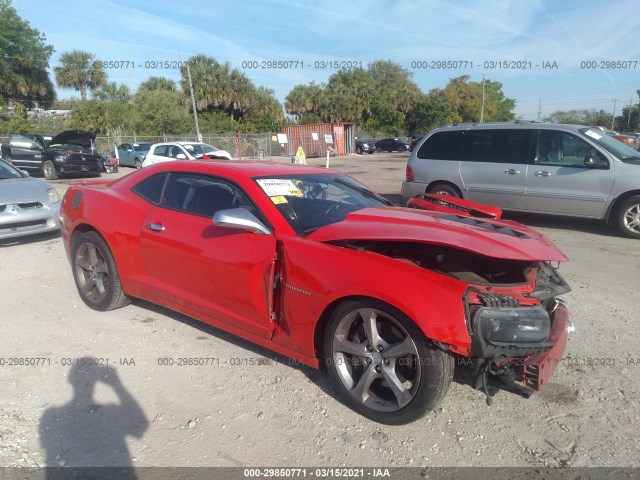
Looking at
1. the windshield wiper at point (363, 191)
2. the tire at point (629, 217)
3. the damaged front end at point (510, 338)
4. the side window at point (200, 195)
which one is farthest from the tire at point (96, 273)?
the tire at point (629, 217)

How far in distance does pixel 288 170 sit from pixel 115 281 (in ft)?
6.13

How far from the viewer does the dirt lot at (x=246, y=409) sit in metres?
2.62

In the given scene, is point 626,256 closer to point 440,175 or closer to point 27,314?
point 440,175

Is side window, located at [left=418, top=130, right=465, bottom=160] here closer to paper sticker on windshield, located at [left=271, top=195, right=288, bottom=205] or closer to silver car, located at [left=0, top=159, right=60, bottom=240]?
paper sticker on windshield, located at [left=271, top=195, right=288, bottom=205]

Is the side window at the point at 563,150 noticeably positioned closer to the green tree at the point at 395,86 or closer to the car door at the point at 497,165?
the car door at the point at 497,165

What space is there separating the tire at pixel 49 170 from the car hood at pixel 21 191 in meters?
11.1

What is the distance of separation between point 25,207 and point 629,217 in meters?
9.11

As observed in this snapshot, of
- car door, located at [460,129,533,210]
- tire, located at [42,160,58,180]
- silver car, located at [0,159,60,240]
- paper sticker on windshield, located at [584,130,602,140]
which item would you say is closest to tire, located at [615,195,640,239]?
paper sticker on windshield, located at [584,130,602,140]

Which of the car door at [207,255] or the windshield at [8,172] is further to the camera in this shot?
the windshield at [8,172]

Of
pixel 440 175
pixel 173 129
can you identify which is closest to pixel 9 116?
pixel 173 129

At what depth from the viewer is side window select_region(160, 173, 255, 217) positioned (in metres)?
3.60

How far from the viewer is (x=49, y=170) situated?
58.8 feet

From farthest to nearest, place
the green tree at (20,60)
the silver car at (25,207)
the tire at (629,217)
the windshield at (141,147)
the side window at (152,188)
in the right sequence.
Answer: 1. the green tree at (20,60)
2. the windshield at (141,147)
3. the tire at (629,217)
4. the silver car at (25,207)
5. the side window at (152,188)

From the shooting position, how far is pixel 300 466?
8.34ft
